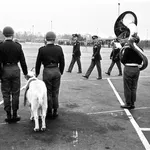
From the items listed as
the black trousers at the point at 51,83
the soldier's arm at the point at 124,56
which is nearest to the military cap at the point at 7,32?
the black trousers at the point at 51,83

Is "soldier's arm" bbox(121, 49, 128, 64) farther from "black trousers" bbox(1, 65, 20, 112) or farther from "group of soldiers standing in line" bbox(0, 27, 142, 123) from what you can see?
"black trousers" bbox(1, 65, 20, 112)

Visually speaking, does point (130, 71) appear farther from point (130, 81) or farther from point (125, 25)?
point (125, 25)

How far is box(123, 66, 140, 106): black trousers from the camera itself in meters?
7.07

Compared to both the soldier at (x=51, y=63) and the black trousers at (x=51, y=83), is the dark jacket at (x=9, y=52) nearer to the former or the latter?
the soldier at (x=51, y=63)

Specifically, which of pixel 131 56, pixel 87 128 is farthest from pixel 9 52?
pixel 131 56

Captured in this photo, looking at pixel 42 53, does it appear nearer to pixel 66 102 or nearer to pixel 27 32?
pixel 66 102

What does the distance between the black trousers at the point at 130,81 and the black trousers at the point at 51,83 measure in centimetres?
209

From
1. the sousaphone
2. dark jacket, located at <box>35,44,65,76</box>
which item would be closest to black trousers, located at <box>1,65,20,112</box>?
dark jacket, located at <box>35,44,65,76</box>

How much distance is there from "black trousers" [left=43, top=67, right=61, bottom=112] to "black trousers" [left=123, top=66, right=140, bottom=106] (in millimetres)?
2087

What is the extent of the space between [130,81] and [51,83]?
2339mm

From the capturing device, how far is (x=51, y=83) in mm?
6086

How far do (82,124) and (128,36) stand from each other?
3055 millimetres

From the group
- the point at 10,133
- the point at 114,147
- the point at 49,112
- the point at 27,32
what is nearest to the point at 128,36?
the point at 49,112

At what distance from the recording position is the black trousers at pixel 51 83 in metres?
5.99
